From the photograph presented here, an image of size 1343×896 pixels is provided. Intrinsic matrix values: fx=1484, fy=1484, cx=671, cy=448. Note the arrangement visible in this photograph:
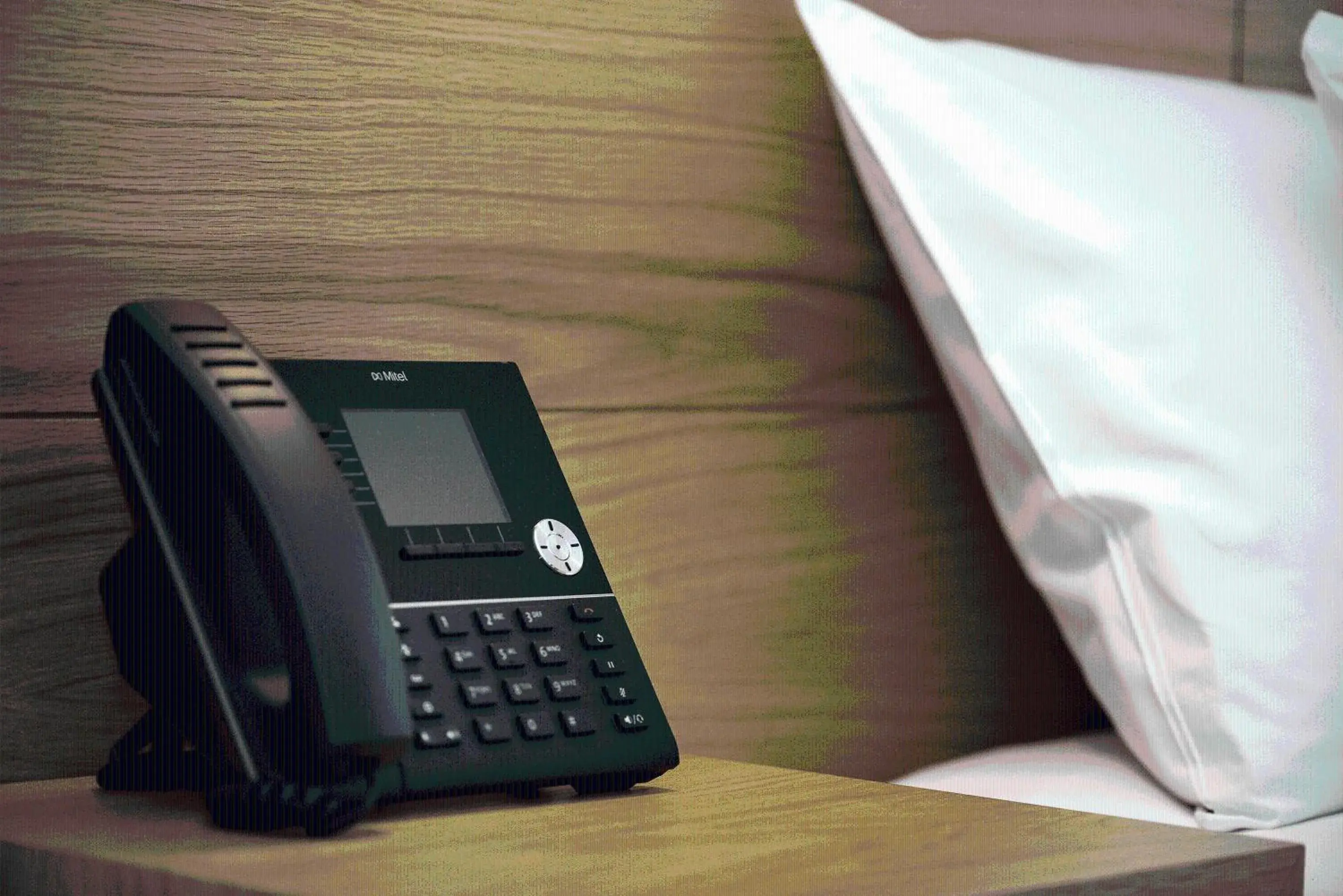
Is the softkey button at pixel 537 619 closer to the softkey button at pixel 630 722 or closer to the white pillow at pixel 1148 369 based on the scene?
the softkey button at pixel 630 722

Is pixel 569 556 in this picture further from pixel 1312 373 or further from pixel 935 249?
pixel 1312 373

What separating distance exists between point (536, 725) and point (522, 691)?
0.05ft

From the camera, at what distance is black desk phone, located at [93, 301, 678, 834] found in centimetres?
46

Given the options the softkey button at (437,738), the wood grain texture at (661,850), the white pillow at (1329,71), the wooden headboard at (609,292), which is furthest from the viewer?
the white pillow at (1329,71)

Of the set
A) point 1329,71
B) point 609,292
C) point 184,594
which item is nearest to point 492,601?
point 184,594

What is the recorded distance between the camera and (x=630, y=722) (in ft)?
1.88

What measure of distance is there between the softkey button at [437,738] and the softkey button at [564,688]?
43mm

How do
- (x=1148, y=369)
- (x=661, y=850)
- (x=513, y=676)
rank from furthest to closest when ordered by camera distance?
(x=1148, y=369), (x=513, y=676), (x=661, y=850)

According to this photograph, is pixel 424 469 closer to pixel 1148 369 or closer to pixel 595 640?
pixel 595 640

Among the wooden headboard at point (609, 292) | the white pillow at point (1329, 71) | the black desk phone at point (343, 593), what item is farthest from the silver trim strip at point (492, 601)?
the white pillow at point (1329, 71)

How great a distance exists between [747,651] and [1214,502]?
0.26m

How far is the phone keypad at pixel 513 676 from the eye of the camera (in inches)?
21.1

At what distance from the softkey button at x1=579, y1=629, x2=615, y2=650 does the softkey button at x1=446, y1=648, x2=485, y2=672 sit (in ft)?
0.16

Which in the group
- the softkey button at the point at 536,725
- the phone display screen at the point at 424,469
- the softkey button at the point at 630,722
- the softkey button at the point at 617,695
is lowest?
the softkey button at the point at 630,722
